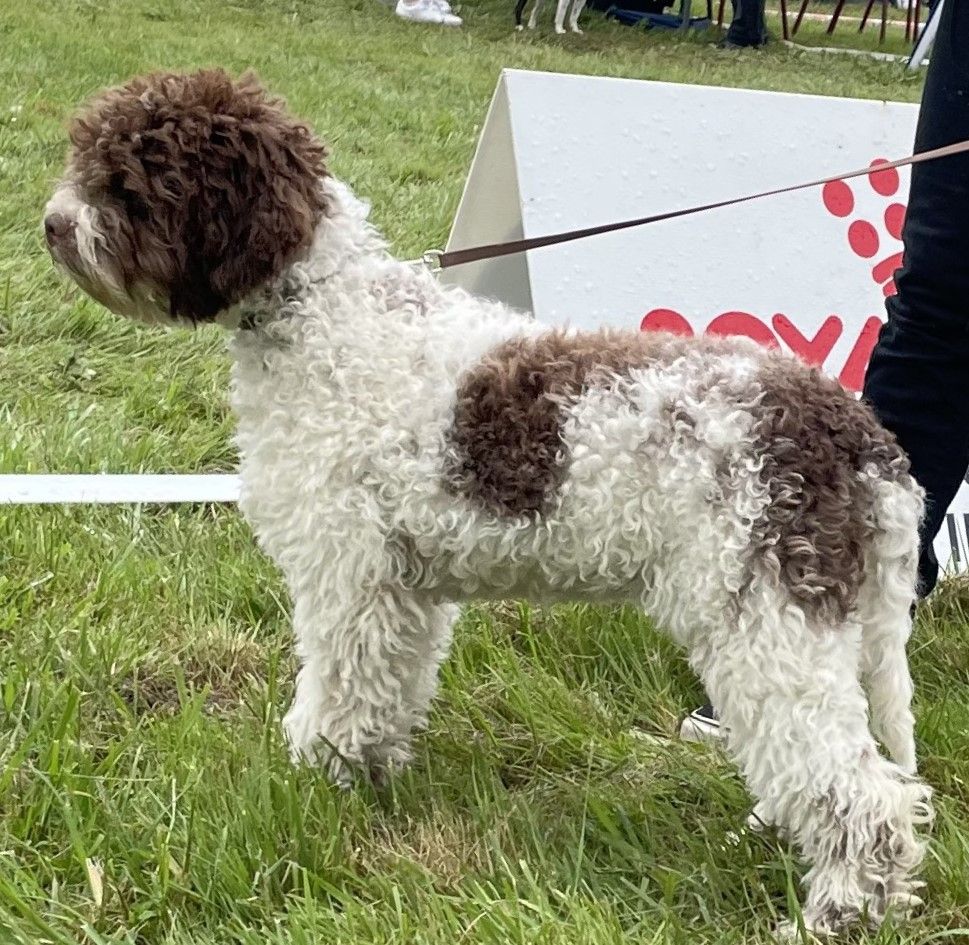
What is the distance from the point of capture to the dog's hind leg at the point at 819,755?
218 cm

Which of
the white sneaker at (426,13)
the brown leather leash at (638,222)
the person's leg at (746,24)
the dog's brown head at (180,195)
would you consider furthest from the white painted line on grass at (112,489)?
the person's leg at (746,24)

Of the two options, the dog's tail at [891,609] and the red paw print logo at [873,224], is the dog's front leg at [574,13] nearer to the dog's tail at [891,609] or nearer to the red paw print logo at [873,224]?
the red paw print logo at [873,224]

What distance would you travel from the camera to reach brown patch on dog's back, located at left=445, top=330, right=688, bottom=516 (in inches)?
88.9

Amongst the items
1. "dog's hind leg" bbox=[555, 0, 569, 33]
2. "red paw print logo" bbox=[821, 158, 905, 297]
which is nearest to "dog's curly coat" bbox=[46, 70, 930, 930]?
"red paw print logo" bbox=[821, 158, 905, 297]

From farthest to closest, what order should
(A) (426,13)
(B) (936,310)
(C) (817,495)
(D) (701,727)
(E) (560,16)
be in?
(E) (560,16)
(A) (426,13)
(D) (701,727)
(B) (936,310)
(C) (817,495)

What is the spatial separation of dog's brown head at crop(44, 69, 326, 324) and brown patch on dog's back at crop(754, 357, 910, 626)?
1038mm

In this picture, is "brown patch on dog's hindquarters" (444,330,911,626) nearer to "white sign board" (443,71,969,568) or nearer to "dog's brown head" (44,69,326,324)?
"dog's brown head" (44,69,326,324)

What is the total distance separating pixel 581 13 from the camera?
17.1 meters

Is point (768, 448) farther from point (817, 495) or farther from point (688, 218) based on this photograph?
point (688, 218)

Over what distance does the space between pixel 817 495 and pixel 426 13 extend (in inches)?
544

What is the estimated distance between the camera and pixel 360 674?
253 cm

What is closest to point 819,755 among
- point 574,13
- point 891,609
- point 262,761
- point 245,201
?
point 891,609

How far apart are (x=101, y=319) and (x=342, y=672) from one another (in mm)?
3060

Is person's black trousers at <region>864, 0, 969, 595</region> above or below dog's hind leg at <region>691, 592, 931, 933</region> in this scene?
above
